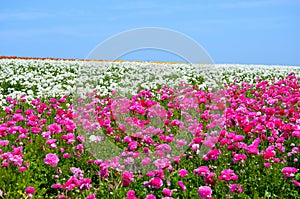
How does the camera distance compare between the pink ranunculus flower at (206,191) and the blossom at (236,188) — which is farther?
the blossom at (236,188)

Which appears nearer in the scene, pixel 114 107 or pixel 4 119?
pixel 114 107

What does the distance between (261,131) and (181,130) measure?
1427mm

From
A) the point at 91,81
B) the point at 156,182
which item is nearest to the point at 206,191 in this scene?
the point at 156,182

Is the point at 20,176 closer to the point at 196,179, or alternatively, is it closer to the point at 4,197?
the point at 4,197

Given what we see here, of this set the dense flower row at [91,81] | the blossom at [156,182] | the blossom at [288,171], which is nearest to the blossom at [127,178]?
the blossom at [156,182]

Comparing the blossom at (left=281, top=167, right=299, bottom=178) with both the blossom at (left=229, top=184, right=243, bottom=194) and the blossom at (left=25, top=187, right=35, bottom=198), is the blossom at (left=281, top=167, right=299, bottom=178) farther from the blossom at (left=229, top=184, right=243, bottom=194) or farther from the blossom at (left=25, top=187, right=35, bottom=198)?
the blossom at (left=25, top=187, right=35, bottom=198)

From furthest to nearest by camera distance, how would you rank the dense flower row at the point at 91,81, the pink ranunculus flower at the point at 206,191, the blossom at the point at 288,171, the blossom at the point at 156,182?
the dense flower row at the point at 91,81 → the blossom at the point at 288,171 → the blossom at the point at 156,182 → the pink ranunculus flower at the point at 206,191

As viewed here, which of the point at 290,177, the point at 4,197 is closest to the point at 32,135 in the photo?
the point at 4,197

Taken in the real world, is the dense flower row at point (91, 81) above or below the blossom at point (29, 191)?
above

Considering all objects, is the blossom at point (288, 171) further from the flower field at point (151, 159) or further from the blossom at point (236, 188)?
the blossom at point (236, 188)

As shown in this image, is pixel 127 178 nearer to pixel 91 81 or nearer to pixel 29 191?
pixel 29 191

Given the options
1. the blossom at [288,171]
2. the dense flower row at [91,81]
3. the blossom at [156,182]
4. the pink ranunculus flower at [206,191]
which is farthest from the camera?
the dense flower row at [91,81]

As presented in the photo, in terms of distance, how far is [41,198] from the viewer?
4.61 m

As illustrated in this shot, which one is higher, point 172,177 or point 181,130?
point 181,130
